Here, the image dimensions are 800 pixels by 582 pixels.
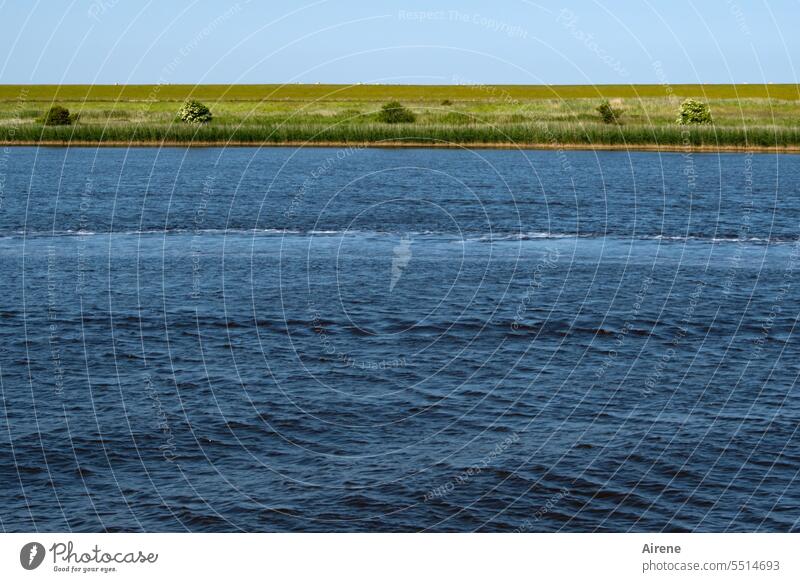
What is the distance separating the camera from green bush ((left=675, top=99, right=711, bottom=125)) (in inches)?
5906

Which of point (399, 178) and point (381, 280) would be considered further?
point (399, 178)

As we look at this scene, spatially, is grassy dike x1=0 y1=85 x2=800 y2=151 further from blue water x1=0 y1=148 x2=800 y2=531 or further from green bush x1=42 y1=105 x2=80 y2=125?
blue water x1=0 y1=148 x2=800 y2=531

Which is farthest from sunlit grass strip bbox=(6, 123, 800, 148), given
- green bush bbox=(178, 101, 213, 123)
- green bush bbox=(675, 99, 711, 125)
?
green bush bbox=(178, 101, 213, 123)

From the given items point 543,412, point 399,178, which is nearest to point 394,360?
point 543,412

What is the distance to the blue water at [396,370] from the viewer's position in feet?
94.2

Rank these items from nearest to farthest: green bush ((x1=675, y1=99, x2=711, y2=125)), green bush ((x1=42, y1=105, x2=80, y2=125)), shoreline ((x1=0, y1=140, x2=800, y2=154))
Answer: shoreline ((x1=0, y1=140, x2=800, y2=154)) < green bush ((x1=675, y1=99, x2=711, y2=125)) < green bush ((x1=42, y1=105, x2=80, y2=125))

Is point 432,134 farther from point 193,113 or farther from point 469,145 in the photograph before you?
point 193,113

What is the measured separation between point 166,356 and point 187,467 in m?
12.0

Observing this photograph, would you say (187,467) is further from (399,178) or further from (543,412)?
(399,178)

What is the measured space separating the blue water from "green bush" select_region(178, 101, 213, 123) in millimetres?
73092

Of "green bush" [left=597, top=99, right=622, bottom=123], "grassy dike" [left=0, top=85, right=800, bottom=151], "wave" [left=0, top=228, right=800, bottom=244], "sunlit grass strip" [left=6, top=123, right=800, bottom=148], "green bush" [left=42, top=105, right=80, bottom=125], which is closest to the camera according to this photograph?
"wave" [left=0, top=228, right=800, bottom=244]

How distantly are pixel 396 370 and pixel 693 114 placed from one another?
11924cm

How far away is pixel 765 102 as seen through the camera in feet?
602

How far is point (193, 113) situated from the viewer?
156 meters
